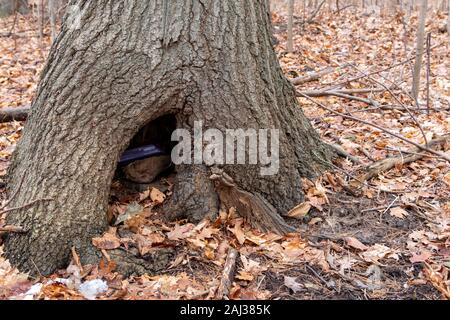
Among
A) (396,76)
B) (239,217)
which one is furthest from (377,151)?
(396,76)

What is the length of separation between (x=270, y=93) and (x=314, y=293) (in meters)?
1.33

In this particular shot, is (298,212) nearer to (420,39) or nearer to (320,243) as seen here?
(320,243)

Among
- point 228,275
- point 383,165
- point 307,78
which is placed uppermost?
point 307,78

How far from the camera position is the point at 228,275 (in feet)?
8.17

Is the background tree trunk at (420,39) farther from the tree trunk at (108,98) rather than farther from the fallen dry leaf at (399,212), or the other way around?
the tree trunk at (108,98)

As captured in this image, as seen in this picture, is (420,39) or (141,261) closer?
(141,261)

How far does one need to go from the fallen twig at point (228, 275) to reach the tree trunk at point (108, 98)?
13.4 inches

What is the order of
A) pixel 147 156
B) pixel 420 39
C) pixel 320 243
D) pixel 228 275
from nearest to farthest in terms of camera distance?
pixel 228 275
pixel 320 243
pixel 147 156
pixel 420 39

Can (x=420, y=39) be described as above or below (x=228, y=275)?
above

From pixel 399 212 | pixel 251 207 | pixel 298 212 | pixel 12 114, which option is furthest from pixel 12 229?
pixel 399 212

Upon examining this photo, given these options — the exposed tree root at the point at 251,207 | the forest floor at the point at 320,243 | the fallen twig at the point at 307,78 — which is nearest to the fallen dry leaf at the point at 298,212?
the forest floor at the point at 320,243

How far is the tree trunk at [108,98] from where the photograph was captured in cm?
262

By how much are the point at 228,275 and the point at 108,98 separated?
1.26m
